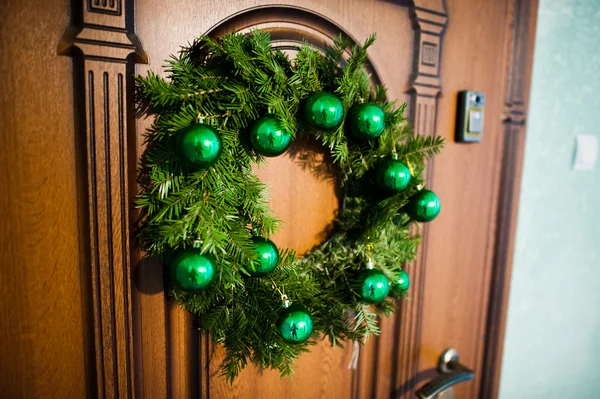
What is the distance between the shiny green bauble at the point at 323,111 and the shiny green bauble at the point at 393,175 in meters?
0.11

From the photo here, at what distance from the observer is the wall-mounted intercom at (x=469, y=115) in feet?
2.52

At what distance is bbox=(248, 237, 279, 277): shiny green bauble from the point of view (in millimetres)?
471

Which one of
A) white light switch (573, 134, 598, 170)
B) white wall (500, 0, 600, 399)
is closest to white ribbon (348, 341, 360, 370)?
white wall (500, 0, 600, 399)

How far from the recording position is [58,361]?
49cm

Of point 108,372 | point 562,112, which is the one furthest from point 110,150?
point 562,112

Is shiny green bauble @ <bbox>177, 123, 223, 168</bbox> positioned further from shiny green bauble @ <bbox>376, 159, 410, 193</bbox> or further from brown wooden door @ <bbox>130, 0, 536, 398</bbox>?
shiny green bauble @ <bbox>376, 159, 410, 193</bbox>

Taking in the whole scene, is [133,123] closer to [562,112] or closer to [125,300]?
[125,300]

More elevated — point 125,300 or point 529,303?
point 125,300

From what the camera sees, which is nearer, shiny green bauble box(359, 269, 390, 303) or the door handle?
shiny green bauble box(359, 269, 390, 303)

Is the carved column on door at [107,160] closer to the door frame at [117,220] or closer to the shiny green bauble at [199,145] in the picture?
the door frame at [117,220]

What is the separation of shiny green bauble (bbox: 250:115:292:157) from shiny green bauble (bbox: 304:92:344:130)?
0.14 ft

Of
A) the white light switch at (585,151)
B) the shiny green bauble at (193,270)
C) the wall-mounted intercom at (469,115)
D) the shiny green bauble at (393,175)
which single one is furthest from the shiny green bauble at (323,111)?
the white light switch at (585,151)

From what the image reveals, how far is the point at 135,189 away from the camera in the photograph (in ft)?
1.65

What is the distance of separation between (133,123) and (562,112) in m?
1.02
